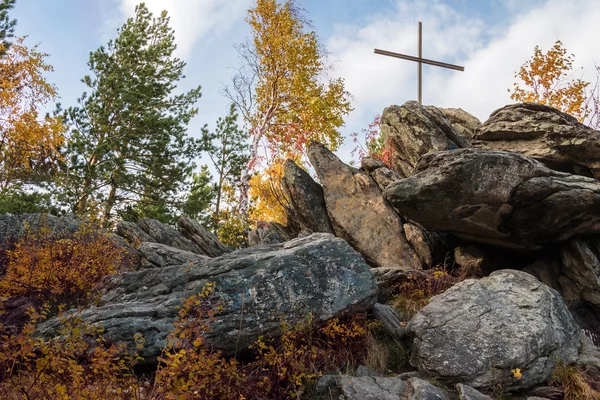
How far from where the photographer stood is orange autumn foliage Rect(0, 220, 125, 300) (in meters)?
9.04

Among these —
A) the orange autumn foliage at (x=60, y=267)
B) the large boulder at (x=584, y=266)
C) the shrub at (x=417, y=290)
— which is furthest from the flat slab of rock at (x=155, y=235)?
the large boulder at (x=584, y=266)

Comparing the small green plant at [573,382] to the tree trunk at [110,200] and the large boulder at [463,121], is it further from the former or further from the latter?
the tree trunk at [110,200]

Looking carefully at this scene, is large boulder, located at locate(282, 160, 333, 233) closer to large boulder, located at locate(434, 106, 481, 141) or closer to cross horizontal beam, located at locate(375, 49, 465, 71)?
large boulder, located at locate(434, 106, 481, 141)

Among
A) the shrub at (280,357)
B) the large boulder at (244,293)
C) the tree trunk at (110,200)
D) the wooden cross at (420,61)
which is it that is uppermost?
the wooden cross at (420,61)

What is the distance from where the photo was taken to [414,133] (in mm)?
14125

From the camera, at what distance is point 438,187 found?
34.3 ft

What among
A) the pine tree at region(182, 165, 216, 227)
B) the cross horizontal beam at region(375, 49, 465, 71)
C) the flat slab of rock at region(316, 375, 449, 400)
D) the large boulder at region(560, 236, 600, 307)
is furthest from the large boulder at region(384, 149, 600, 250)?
the pine tree at region(182, 165, 216, 227)

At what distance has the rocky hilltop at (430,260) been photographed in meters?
7.16

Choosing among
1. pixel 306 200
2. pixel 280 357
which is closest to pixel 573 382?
pixel 280 357

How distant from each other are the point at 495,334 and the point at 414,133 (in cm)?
803

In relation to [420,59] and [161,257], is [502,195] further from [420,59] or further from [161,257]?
[420,59]

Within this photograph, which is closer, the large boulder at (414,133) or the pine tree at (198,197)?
the large boulder at (414,133)

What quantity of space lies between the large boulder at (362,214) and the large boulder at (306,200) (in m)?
0.31

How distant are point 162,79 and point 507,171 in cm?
2129
